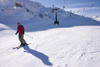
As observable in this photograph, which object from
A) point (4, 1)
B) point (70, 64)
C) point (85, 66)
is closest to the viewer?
point (85, 66)

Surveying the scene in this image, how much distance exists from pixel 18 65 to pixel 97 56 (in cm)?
325

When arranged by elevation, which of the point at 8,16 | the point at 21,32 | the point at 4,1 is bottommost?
the point at 21,32

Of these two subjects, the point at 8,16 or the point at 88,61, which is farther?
the point at 8,16

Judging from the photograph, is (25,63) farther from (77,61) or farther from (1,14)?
(1,14)

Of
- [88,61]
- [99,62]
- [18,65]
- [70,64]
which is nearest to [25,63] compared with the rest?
[18,65]

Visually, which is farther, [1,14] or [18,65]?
[1,14]

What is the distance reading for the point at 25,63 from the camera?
8.80 feet

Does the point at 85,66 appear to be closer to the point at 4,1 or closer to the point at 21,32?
the point at 21,32

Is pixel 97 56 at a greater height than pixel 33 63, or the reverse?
pixel 97 56

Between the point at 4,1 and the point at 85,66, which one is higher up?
the point at 4,1

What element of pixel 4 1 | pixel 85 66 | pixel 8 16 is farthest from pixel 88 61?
pixel 4 1

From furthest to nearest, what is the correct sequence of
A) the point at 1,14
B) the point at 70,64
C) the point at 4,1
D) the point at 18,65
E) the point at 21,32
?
the point at 4,1
the point at 1,14
the point at 21,32
the point at 18,65
the point at 70,64

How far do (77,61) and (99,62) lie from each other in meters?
0.76

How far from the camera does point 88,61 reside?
2.50 metres
